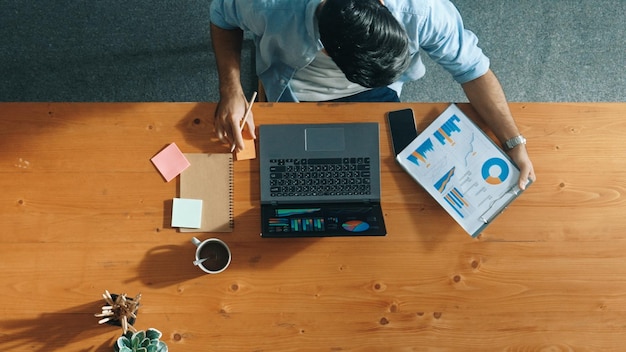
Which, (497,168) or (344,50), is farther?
(497,168)

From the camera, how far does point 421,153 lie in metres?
1.10

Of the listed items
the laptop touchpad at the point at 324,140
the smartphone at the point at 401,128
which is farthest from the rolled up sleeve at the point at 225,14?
the smartphone at the point at 401,128

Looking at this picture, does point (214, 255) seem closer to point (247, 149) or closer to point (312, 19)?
point (247, 149)

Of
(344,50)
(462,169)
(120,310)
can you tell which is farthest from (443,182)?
(120,310)

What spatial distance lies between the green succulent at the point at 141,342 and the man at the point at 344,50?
0.41 meters

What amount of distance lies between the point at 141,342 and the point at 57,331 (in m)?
0.20

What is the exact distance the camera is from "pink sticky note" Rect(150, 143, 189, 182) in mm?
1058

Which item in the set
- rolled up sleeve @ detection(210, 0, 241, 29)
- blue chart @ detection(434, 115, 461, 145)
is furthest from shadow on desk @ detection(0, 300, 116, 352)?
blue chart @ detection(434, 115, 461, 145)

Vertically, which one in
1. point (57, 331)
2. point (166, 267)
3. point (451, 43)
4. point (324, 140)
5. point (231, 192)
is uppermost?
point (451, 43)

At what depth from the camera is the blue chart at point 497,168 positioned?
1.09 m

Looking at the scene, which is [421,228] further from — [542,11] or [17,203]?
[542,11]

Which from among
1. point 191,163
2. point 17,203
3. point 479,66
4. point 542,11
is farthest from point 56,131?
point 542,11

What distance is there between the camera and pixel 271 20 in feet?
3.42

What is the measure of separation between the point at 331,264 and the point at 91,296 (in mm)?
491
